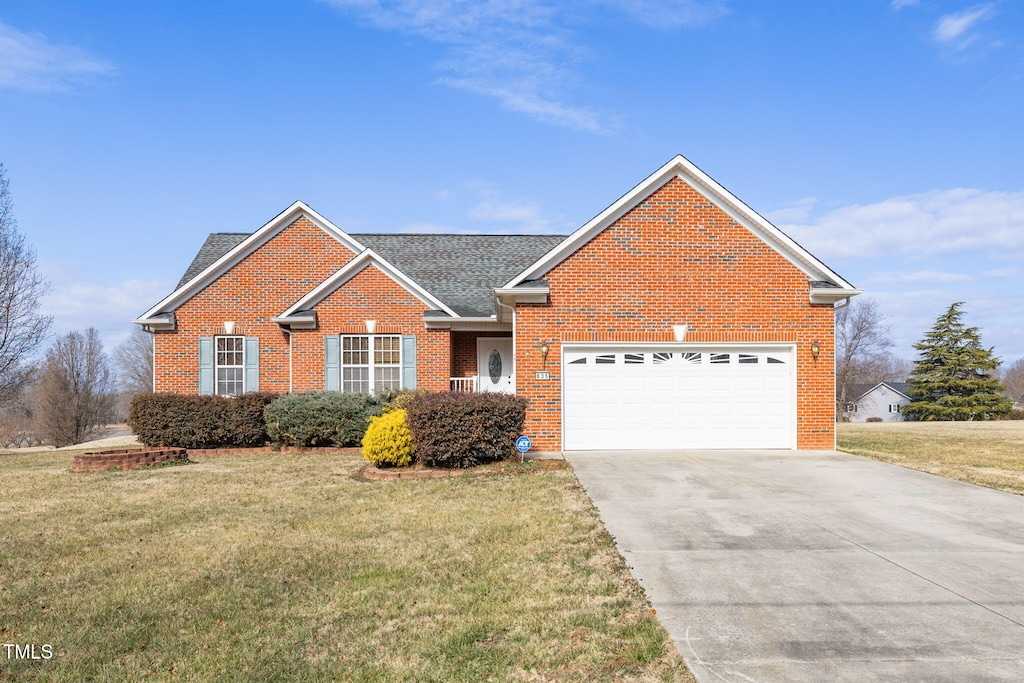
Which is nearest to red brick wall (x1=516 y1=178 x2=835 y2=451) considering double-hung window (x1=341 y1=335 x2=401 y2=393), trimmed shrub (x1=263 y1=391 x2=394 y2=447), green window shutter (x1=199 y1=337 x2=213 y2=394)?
trimmed shrub (x1=263 y1=391 x2=394 y2=447)

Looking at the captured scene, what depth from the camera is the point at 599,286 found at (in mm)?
15250

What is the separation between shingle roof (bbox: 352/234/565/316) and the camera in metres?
20.9

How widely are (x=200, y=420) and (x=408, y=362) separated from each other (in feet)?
17.2

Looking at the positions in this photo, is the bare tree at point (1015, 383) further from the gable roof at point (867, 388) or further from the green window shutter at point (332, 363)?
the green window shutter at point (332, 363)

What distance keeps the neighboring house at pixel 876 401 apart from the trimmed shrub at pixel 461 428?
7149 cm

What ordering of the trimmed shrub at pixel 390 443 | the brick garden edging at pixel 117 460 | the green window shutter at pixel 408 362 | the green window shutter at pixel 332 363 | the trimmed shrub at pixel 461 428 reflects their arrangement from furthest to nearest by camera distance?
the green window shutter at pixel 408 362, the green window shutter at pixel 332 363, the brick garden edging at pixel 117 460, the trimmed shrub at pixel 390 443, the trimmed shrub at pixel 461 428

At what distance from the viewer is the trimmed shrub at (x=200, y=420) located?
58.0ft

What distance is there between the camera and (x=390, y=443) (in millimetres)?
13109

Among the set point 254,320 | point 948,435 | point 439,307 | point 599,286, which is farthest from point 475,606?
point 948,435

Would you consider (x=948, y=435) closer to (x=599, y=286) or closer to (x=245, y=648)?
(x=599, y=286)

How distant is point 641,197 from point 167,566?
1147 cm

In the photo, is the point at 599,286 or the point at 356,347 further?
the point at 356,347

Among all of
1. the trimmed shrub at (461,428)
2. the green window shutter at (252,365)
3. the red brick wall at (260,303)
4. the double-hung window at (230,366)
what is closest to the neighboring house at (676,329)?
the trimmed shrub at (461,428)

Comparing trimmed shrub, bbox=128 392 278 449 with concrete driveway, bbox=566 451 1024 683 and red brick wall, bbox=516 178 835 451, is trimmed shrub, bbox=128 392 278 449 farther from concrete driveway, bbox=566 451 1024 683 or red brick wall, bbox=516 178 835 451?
concrete driveway, bbox=566 451 1024 683
